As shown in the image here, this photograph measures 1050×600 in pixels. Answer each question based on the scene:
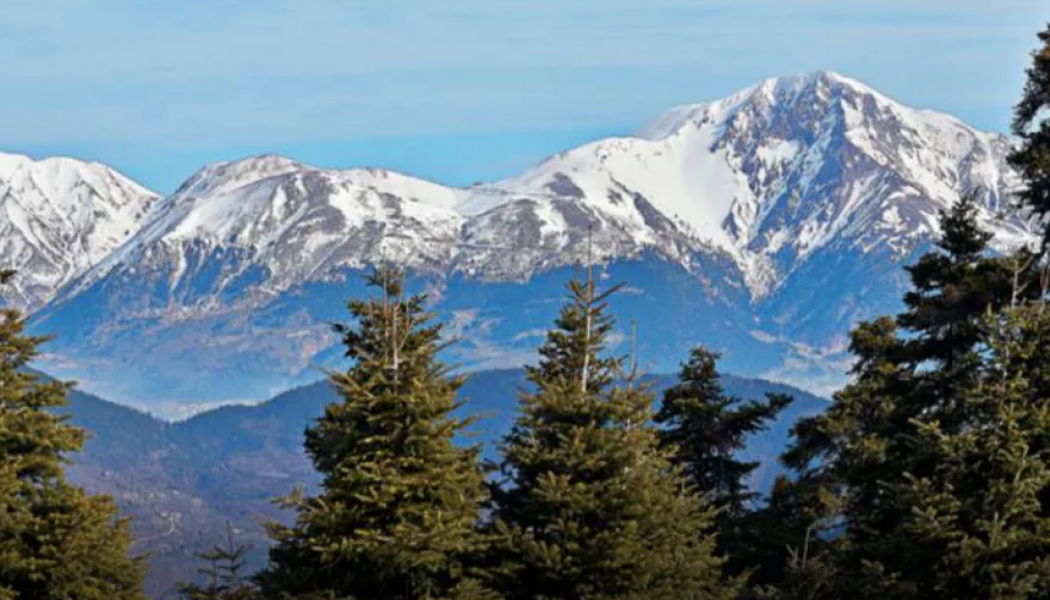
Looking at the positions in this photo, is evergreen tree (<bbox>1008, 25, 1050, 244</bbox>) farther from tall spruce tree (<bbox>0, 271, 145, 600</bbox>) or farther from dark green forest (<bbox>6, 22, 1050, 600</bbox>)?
tall spruce tree (<bbox>0, 271, 145, 600</bbox>)

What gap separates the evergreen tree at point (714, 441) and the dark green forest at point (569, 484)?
11820 mm

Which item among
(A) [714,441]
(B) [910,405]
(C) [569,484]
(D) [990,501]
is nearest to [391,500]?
(C) [569,484]

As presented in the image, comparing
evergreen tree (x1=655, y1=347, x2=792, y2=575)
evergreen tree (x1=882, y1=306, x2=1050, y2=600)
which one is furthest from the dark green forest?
evergreen tree (x1=655, y1=347, x2=792, y2=575)

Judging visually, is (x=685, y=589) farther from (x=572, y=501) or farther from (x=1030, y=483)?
(x=1030, y=483)

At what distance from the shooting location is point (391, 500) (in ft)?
106

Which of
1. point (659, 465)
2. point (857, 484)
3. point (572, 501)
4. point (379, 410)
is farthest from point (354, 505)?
point (857, 484)

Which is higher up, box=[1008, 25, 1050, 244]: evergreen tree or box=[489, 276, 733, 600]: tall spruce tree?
box=[1008, 25, 1050, 244]: evergreen tree

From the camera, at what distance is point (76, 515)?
123 ft

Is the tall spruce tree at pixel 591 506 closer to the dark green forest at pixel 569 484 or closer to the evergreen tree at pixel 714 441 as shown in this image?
the dark green forest at pixel 569 484

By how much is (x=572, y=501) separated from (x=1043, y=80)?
1503 cm

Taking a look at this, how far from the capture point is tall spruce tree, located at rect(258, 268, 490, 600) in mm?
32062

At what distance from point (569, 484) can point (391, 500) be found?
155 inches

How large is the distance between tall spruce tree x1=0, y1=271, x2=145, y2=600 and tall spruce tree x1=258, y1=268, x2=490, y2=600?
558 cm

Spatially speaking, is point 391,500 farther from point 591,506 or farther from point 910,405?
point 910,405
